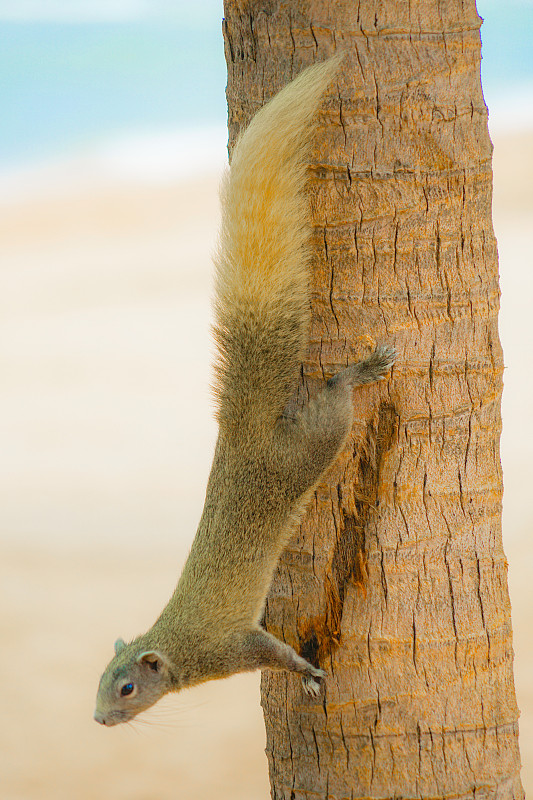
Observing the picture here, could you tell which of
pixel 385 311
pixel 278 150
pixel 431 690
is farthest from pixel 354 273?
pixel 431 690

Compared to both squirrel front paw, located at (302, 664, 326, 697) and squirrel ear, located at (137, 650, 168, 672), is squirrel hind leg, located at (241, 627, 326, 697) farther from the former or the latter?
squirrel ear, located at (137, 650, 168, 672)

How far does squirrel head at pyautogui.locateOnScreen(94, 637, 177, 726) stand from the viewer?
2.64m

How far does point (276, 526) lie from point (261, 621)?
376 millimetres

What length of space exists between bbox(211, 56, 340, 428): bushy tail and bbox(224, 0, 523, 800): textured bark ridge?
6 centimetres

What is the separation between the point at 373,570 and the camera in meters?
2.38

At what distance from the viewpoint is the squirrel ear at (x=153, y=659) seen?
2.60 meters

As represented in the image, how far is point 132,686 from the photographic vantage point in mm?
2658

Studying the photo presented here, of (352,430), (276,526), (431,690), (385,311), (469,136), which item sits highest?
(469,136)

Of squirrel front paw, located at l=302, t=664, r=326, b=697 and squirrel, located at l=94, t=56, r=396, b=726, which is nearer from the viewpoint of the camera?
squirrel, located at l=94, t=56, r=396, b=726

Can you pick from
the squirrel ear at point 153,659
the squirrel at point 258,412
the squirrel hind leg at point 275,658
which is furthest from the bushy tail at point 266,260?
the squirrel ear at point 153,659

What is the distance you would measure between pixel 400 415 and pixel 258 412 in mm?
421

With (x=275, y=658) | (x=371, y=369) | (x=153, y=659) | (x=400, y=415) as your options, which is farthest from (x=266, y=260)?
(x=153, y=659)

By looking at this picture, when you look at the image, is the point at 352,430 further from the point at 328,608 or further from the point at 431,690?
the point at 431,690

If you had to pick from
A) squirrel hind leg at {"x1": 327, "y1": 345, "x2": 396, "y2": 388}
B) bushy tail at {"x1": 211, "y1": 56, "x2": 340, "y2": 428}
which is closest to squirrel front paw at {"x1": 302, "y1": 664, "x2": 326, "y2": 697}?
bushy tail at {"x1": 211, "y1": 56, "x2": 340, "y2": 428}
